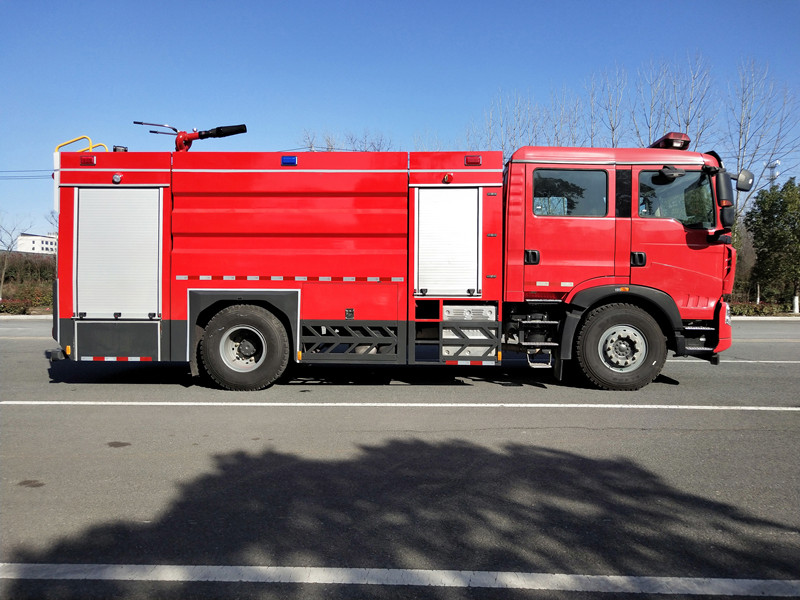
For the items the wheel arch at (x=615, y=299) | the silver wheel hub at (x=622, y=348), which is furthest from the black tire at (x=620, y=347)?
the wheel arch at (x=615, y=299)

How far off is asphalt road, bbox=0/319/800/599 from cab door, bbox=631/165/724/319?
1.35m

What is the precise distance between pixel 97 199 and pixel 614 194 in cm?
681

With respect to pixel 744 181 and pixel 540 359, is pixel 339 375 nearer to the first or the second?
pixel 540 359

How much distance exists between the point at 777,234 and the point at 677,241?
23203 millimetres

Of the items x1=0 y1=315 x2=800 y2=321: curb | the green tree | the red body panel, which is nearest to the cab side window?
the red body panel

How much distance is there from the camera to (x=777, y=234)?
26797 millimetres

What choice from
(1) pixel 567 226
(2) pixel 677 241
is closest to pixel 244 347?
(1) pixel 567 226

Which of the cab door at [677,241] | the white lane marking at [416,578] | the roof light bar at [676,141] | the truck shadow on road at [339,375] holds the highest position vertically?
the roof light bar at [676,141]

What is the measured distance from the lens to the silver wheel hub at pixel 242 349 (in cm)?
789

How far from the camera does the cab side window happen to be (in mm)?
7871

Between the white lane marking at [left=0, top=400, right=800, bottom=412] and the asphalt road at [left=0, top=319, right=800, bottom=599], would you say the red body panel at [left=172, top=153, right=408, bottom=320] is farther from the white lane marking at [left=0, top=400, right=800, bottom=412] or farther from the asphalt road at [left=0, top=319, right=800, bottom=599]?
the asphalt road at [left=0, top=319, right=800, bottom=599]

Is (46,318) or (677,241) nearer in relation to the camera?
(677,241)

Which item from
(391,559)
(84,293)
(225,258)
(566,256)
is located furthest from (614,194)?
(84,293)

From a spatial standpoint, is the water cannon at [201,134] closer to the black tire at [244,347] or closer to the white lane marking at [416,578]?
the black tire at [244,347]
